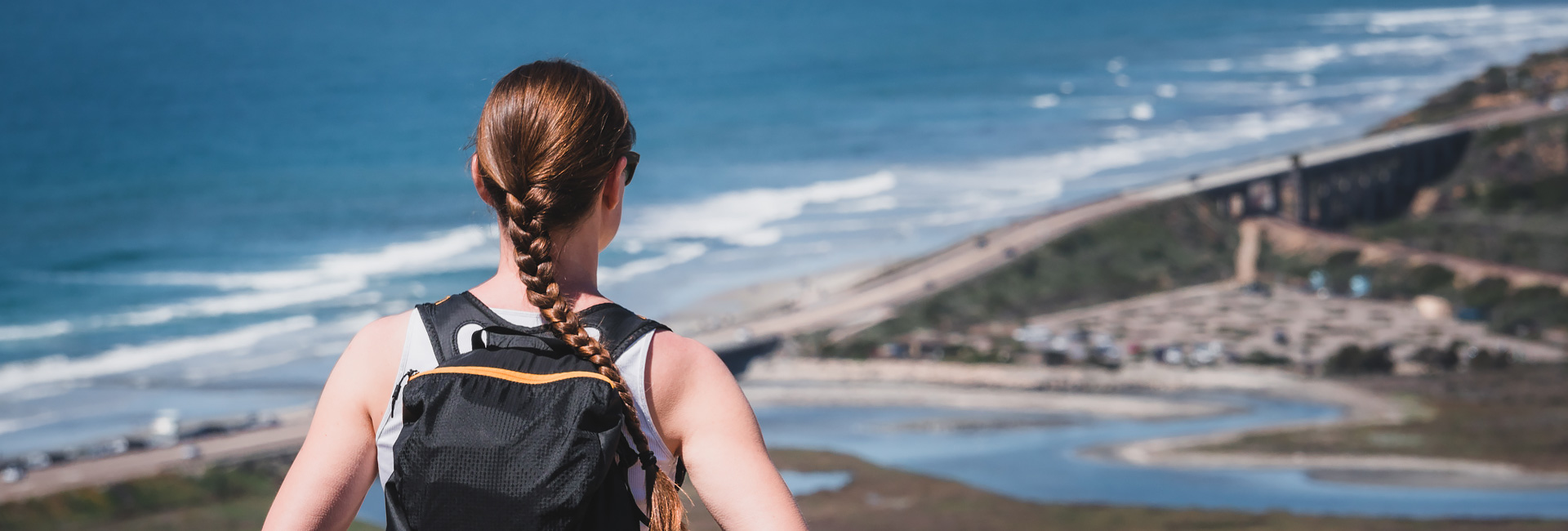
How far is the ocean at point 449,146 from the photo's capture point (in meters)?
63.8

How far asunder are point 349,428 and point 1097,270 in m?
76.0

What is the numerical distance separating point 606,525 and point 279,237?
90.4 meters

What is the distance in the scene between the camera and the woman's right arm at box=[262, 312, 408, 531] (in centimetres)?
213

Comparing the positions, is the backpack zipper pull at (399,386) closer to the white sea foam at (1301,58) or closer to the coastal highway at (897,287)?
the coastal highway at (897,287)

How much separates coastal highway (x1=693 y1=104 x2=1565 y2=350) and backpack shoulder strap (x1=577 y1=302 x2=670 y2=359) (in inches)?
2205

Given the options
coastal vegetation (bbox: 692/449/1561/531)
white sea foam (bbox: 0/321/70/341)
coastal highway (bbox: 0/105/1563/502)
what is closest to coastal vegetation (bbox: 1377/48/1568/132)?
coastal highway (bbox: 0/105/1563/502)

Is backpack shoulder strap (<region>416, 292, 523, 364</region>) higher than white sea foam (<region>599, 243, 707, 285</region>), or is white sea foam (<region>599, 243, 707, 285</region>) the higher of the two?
white sea foam (<region>599, 243, 707, 285</region>)

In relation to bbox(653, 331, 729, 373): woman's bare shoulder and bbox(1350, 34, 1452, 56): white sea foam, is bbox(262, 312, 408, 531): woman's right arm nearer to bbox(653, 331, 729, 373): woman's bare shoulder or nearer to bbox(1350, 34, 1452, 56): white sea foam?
bbox(653, 331, 729, 373): woman's bare shoulder

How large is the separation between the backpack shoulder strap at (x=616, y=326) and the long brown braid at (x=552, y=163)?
2cm

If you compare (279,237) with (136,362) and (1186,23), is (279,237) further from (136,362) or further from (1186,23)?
(1186,23)

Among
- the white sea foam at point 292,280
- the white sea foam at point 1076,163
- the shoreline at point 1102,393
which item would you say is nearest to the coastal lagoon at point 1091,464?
the shoreline at point 1102,393

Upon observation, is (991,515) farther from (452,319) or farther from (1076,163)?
(1076,163)

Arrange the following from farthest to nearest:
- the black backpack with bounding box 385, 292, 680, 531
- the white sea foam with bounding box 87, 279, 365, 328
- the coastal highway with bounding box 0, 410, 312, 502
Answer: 1. the white sea foam with bounding box 87, 279, 365, 328
2. the coastal highway with bounding box 0, 410, 312, 502
3. the black backpack with bounding box 385, 292, 680, 531

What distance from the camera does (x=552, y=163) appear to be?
2.14 metres
